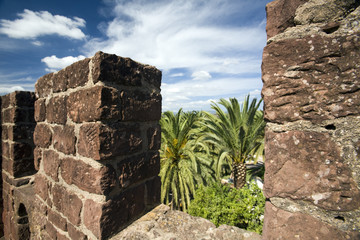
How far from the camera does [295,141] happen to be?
30.2 inches

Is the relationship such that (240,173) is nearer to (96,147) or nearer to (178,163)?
(178,163)

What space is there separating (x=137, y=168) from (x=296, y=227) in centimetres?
101

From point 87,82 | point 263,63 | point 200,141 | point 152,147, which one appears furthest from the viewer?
point 200,141

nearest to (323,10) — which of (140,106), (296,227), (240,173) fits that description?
(296,227)

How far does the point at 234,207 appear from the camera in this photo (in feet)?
16.3

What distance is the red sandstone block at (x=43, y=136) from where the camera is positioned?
164 centimetres

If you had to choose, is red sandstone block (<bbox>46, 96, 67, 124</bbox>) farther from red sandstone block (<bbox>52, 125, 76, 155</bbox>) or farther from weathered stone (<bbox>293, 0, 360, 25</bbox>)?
weathered stone (<bbox>293, 0, 360, 25</bbox>)

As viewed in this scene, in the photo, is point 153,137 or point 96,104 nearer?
point 96,104

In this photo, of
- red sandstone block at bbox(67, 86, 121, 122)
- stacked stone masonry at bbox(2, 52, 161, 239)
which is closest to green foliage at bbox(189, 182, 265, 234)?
stacked stone masonry at bbox(2, 52, 161, 239)

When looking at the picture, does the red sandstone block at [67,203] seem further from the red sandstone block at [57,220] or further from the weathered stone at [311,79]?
the weathered stone at [311,79]

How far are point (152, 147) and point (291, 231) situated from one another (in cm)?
106

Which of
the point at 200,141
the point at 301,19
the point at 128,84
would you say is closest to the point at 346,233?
the point at 301,19

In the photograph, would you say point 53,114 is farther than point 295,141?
Yes

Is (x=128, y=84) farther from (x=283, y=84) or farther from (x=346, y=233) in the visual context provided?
(x=346, y=233)
